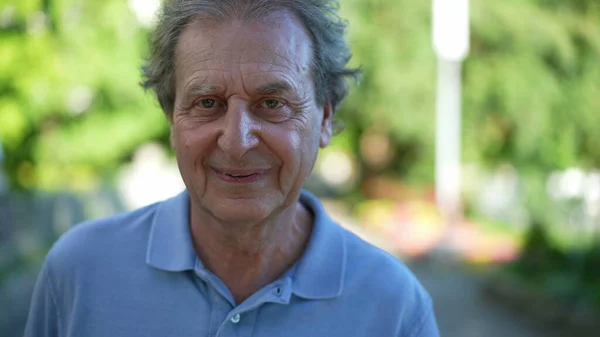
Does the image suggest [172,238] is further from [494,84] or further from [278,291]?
[494,84]

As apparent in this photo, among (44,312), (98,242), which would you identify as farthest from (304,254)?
(44,312)

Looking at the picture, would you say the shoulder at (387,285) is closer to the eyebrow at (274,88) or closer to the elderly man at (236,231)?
the elderly man at (236,231)

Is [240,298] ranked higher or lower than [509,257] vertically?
higher

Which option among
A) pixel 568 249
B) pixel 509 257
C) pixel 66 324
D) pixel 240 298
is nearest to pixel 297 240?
pixel 240 298

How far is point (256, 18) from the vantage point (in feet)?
5.50

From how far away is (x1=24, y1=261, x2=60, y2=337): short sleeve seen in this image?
1.88 metres

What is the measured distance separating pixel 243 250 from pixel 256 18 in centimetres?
58

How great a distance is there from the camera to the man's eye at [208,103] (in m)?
1.71

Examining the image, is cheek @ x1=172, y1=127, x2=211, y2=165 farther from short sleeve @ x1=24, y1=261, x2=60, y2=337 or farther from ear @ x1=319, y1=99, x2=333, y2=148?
short sleeve @ x1=24, y1=261, x2=60, y2=337

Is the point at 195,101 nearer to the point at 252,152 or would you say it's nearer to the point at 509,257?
the point at 252,152

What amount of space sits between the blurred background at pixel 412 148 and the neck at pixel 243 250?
1.42 m

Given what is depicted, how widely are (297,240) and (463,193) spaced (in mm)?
13867

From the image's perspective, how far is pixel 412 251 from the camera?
11531mm

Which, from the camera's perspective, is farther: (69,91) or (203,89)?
(69,91)
